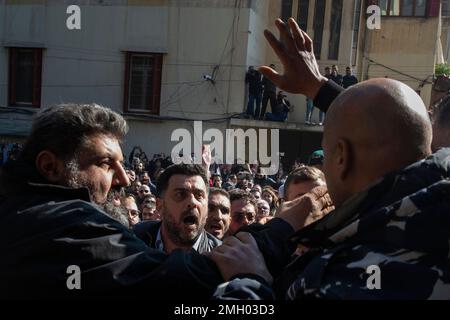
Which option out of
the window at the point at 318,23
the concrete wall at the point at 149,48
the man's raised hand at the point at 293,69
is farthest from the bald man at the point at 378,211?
the window at the point at 318,23

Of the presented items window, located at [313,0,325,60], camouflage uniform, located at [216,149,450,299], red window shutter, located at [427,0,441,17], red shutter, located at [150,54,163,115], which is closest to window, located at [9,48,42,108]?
red shutter, located at [150,54,163,115]

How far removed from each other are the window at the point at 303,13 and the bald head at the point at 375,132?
18032mm

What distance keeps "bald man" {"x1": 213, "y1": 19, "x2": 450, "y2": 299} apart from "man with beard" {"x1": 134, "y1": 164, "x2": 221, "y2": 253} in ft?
6.40

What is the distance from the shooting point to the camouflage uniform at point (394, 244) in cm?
129

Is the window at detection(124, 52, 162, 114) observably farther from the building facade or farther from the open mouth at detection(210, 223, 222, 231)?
the open mouth at detection(210, 223, 222, 231)

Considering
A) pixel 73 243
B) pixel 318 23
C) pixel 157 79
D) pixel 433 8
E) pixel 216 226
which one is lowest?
pixel 216 226

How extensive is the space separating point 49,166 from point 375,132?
111 cm

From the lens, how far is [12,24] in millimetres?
18422

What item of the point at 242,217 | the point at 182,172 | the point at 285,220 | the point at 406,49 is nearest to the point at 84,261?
the point at 285,220

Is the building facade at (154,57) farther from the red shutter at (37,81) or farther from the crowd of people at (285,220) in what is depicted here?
the crowd of people at (285,220)

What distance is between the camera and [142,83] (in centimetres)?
1798

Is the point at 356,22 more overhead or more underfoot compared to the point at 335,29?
more overhead

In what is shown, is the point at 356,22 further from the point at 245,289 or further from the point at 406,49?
the point at 245,289
